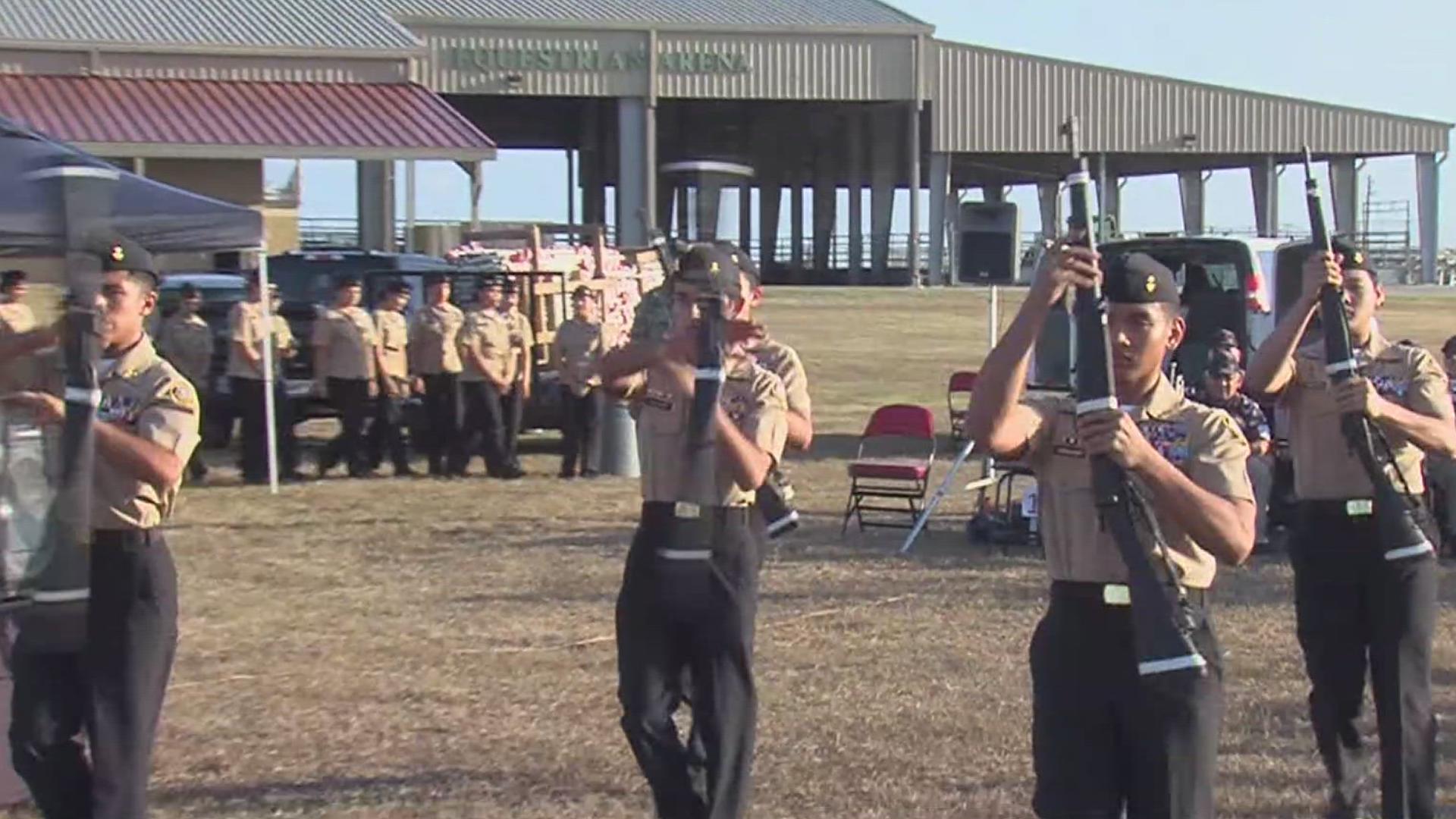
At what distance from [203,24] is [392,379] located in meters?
18.8

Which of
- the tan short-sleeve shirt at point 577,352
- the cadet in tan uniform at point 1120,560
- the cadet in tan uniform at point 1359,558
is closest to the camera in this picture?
the cadet in tan uniform at point 1120,560

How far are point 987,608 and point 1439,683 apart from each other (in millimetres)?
2680

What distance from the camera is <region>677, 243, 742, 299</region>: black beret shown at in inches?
232

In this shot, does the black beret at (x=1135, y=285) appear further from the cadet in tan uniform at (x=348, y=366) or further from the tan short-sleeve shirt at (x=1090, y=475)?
the cadet in tan uniform at (x=348, y=366)

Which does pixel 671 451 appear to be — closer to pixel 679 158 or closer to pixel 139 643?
pixel 139 643

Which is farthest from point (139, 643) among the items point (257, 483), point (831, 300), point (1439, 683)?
point (831, 300)

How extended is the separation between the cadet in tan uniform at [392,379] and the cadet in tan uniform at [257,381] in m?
0.75

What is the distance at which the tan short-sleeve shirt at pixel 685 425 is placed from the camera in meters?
6.11

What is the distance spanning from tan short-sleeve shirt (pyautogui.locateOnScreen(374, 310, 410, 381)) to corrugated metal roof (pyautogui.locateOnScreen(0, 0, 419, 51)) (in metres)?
16.3

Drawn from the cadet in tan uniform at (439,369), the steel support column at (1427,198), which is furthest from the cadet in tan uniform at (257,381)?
the steel support column at (1427,198)

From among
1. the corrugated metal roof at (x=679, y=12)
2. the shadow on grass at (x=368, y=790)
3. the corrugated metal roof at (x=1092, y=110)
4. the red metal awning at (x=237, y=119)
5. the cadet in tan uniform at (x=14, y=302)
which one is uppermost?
the corrugated metal roof at (x=679, y=12)

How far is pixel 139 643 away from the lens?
18.0ft

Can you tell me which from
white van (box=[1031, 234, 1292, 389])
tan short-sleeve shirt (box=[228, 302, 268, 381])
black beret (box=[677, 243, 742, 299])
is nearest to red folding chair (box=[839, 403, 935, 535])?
white van (box=[1031, 234, 1292, 389])

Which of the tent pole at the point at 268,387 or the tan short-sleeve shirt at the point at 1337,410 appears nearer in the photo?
the tan short-sleeve shirt at the point at 1337,410
